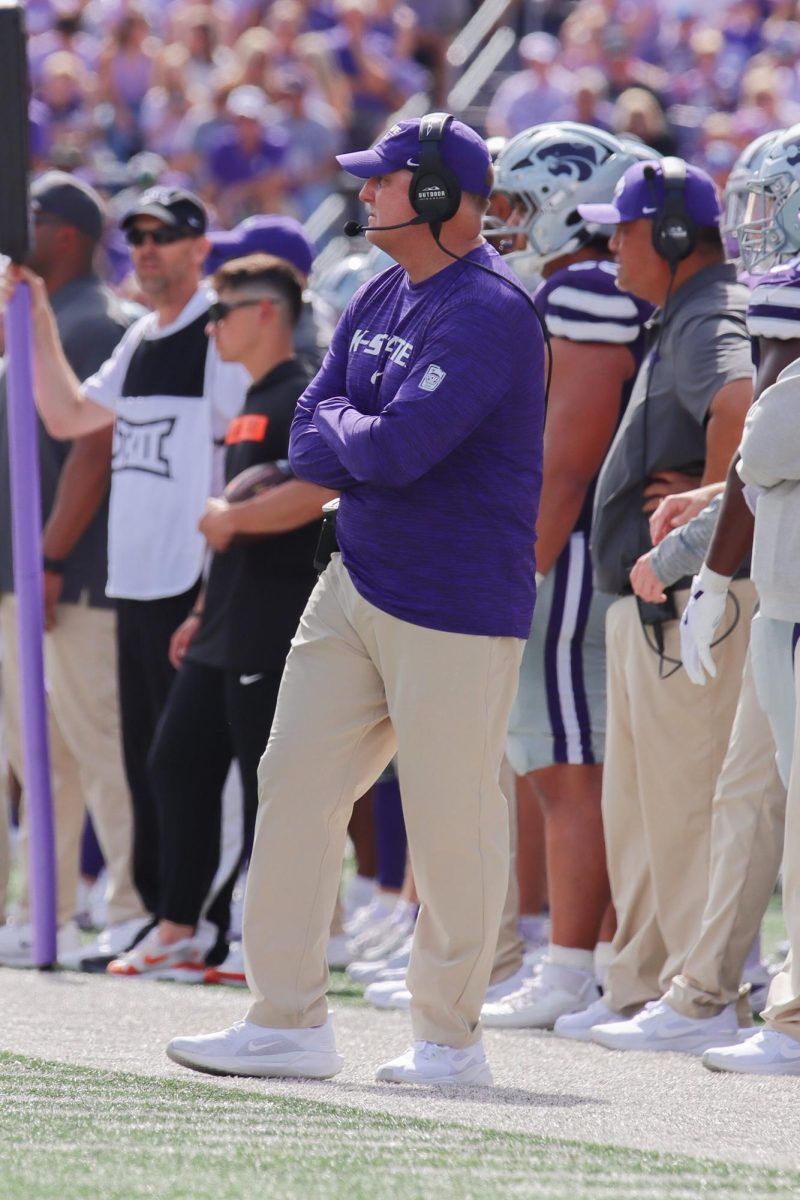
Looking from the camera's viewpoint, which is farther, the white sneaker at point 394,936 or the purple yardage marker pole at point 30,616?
the white sneaker at point 394,936

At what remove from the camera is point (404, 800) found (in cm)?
446

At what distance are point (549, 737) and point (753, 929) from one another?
926 millimetres

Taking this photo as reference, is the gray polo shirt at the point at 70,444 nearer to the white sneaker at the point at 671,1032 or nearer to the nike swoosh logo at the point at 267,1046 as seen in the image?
the white sneaker at the point at 671,1032

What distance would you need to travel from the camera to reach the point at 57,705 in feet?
24.8

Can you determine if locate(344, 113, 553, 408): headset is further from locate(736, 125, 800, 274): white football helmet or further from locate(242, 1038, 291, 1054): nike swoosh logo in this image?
locate(242, 1038, 291, 1054): nike swoosh logo

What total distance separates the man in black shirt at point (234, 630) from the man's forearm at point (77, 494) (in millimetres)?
774

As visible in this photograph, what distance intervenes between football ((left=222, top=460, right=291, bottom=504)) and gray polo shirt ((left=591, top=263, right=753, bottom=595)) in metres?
1.24

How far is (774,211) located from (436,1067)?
7.26ft

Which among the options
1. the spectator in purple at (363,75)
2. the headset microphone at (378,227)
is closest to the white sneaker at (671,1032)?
the headset microphone at (378,227)

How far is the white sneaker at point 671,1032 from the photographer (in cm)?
521

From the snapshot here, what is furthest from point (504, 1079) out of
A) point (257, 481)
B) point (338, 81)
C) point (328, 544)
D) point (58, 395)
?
point (338, 81)

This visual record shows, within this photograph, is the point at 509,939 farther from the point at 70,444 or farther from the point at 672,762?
the point at 70,444

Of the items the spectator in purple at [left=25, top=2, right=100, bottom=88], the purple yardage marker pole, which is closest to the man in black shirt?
the purple yardage marker pole

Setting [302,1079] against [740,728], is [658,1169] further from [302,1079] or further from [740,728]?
[740,728]
